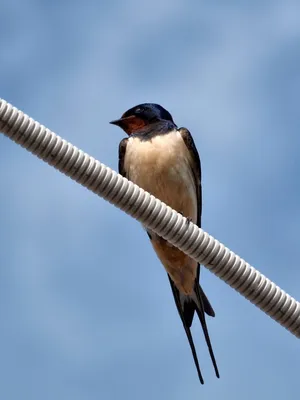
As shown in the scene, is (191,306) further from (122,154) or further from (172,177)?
(122,154)

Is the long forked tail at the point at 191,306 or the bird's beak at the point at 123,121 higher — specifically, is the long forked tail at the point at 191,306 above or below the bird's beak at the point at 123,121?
below

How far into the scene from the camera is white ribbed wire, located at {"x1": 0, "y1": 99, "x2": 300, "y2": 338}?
9.46 ft

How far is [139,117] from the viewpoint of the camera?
5.62 m

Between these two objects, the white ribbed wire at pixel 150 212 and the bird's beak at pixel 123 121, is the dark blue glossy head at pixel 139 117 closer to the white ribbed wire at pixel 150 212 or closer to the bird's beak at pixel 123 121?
the bird's beak at pixel 123 121

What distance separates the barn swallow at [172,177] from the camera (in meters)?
5.09

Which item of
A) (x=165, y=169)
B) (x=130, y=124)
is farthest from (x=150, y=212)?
(x=130, y=124)

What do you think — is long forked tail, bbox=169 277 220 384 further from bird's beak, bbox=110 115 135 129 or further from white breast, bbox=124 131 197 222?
bird's beak, bbox=110 115 135 129

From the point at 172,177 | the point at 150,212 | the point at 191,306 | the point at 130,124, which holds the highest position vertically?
the point at 130,124

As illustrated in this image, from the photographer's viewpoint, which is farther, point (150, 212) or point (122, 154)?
point (122, 154)

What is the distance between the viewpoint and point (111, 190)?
3.07 metres

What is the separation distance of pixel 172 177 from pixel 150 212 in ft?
6.34

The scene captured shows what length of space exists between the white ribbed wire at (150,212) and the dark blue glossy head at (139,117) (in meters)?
Answer: 2.32

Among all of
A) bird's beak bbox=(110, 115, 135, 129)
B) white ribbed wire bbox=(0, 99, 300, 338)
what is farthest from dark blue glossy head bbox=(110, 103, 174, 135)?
white ribbed wire bbox=(0, 99, 300, 338)

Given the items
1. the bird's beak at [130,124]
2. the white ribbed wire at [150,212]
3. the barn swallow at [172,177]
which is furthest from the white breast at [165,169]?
the white ribbed wire at [150,212]
